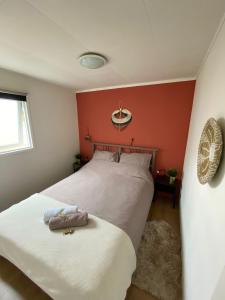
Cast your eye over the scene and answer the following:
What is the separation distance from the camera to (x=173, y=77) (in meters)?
2.25

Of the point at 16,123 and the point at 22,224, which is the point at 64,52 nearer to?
the point at 16,123

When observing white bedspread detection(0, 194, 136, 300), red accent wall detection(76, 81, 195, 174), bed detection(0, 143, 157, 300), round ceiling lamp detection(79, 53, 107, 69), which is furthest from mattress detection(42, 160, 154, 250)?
round ceiling lamp detection(79, 53, 107, 69)

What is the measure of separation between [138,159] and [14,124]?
223cm

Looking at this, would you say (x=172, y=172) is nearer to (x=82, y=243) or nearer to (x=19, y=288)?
(x=82, y=243)

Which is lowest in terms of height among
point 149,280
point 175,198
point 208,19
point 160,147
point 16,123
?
point 149,280

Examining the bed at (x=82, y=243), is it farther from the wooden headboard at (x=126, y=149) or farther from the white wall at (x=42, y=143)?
the wooden headboard at (x=126, y=149)

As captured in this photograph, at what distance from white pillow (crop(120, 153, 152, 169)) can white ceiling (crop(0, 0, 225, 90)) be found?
1.45m

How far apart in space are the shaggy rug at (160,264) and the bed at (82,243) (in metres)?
0.33

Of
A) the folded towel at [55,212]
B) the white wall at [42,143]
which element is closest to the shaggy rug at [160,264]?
the folded towel at [55,212]

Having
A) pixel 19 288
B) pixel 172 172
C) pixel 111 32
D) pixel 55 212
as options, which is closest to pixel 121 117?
pixel 172 172

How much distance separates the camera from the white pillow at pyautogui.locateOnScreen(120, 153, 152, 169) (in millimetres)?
2585

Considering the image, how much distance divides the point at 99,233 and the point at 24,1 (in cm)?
173

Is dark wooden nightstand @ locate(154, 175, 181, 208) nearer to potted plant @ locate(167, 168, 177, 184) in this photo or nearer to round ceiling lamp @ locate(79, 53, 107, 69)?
potted plant @ locate(167, 168, 177, 184)

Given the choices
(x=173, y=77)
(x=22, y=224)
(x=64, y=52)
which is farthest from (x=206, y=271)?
(x=173, y=77)
